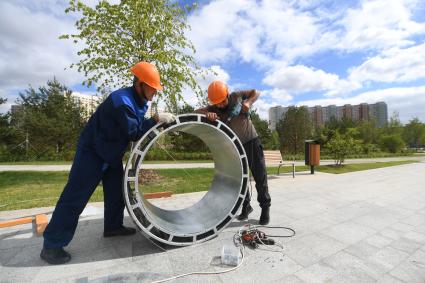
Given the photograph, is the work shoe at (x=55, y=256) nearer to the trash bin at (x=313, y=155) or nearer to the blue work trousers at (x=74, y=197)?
the blue work trousers at (x=74, y=197)

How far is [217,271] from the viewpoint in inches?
106

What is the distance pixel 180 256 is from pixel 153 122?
166 cm

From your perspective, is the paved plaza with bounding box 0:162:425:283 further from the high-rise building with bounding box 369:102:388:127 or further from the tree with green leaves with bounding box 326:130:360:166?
the high-rise building with bounding box 369:102:388:127

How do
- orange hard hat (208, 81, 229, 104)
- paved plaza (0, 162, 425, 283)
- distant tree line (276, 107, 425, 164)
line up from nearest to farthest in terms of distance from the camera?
paved plaza (0, 162, 425, 283) < orange hard hat (208, 81, 229, 104) < distant tree line (276, 107, 425, 164)

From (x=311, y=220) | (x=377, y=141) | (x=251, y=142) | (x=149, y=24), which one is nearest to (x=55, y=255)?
(x=251, y=142)

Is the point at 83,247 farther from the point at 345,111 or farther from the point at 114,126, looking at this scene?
the point at 345,111

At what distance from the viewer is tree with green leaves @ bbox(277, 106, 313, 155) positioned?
→ 32344 millimetres

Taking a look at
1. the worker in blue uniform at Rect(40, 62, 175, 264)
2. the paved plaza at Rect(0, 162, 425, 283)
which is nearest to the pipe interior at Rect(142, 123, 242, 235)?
the paved plaza at Rect(0, 162, 425, 283)

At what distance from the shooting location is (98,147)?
3.01m

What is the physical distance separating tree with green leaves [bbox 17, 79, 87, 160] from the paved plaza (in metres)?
22.9

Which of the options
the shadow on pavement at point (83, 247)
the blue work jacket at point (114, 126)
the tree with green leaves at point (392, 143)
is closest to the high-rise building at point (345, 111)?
the tree with green leaves at point (392, 143)

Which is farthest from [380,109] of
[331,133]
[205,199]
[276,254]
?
[276,254]

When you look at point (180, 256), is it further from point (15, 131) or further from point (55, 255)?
point (15, 131)

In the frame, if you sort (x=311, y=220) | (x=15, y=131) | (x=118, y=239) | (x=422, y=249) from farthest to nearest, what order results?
1. (x=15, y=131)
2. (x=311, y=220)
3. (x=118, y=239)
4. (x=422, y=249)
